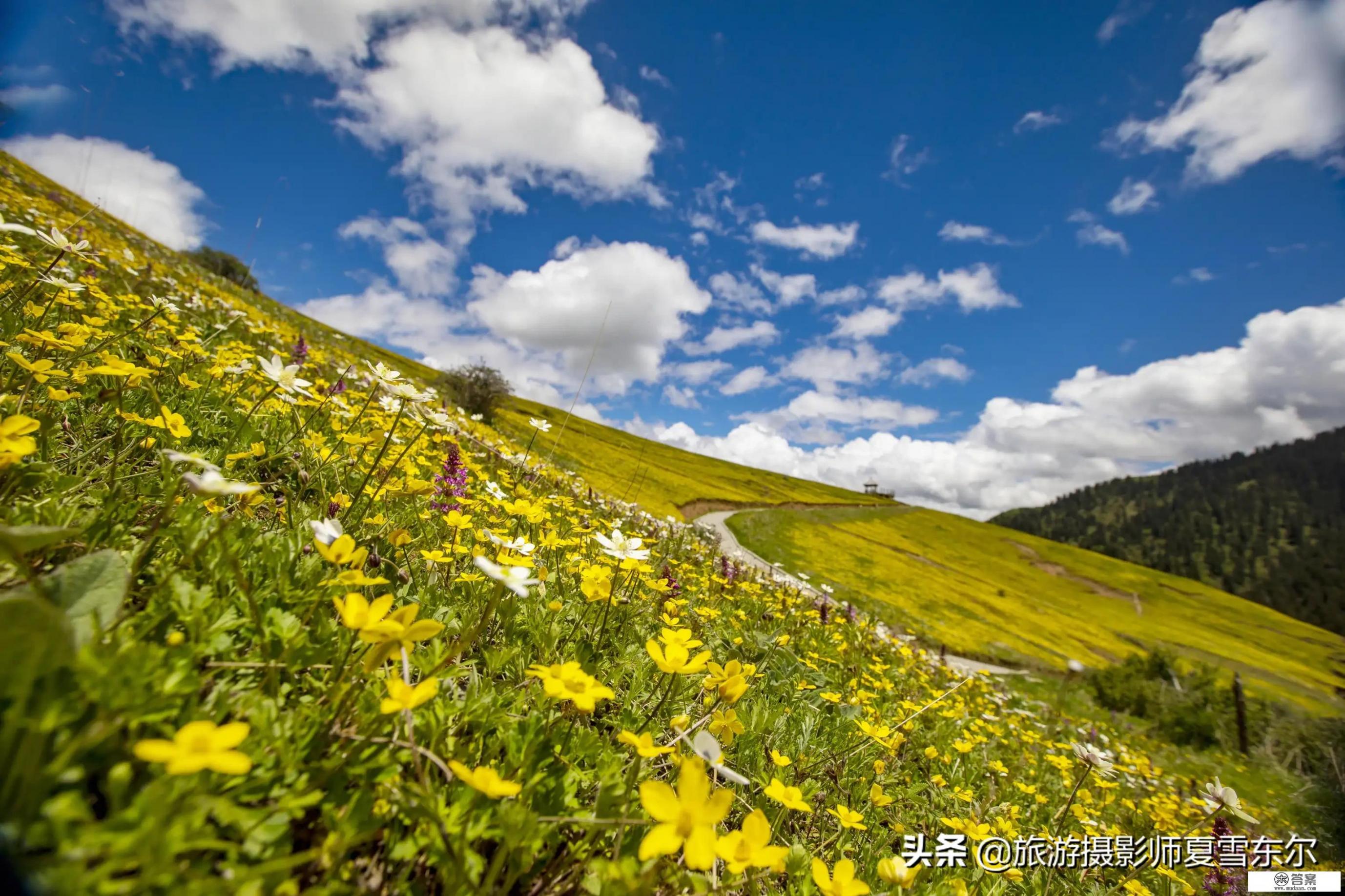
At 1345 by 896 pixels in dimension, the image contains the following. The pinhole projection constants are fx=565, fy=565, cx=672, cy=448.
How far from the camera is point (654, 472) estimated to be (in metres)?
71.6

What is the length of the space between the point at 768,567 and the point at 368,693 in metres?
15.2

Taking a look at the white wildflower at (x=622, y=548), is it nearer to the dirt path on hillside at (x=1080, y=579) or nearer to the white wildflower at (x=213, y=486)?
the white wildflower at (x=213, y=486)

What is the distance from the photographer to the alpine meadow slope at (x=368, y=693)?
1.05m

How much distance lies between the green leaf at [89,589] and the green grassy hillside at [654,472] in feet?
8.04

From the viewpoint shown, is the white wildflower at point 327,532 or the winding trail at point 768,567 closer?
the white wildflower at point 327,532

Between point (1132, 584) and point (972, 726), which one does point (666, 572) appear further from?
point (1132, 584)

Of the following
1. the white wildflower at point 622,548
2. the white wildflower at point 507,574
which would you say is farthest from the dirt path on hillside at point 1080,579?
Answer: the white wildflower at point 507,574

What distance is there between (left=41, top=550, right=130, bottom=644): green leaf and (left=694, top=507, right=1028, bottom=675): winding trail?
2.82 metres

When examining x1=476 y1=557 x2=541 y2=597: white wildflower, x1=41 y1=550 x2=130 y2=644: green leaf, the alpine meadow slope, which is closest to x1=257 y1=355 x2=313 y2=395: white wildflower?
the alpine meadow slope

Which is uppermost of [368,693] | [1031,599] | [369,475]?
[1031,599]

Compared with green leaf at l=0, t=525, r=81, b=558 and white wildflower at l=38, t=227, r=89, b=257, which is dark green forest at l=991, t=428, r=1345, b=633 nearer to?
green leaf at l=0, t=525, r=81, b=558

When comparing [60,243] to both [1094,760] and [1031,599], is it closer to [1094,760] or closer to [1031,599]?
[1094,760]

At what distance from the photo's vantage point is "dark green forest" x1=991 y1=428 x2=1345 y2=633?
4998 inches

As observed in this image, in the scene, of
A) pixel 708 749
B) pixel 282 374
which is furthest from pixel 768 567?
pixel 708 749
